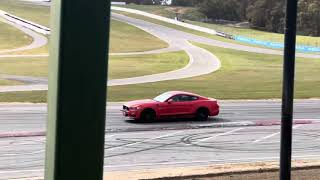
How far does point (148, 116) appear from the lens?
23.9m

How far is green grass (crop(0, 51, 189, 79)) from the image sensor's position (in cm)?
4778

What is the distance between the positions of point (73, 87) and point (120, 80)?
4022cm

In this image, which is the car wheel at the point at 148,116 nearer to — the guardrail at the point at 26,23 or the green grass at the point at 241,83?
the green grass at the point at 241,83

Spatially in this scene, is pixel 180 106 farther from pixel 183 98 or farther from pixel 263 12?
pixel 263 12

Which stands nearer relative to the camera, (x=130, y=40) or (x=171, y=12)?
(x=130, y=40)

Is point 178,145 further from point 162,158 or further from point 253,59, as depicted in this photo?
point 253,59

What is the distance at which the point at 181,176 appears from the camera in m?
10.8

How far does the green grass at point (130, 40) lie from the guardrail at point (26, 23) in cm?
952

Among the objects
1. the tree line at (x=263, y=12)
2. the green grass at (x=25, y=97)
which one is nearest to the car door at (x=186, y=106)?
the green grass at (x=25, y=97)

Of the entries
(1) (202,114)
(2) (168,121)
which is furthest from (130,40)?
(2) (168,121)

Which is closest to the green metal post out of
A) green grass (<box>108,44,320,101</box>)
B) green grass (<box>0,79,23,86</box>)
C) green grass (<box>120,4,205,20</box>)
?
green grass (<box>108,44,320,101</box>)

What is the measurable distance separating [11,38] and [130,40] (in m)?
15.8

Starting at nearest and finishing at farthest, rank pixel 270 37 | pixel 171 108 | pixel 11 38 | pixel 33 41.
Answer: pixel 171 108 → pixel 33 41 → pixel 11 38 → pixel 270 37

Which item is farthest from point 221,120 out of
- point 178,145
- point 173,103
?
point 178,145
